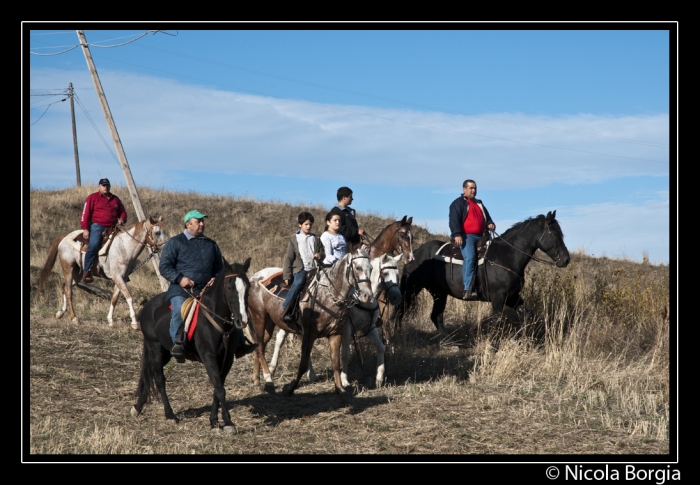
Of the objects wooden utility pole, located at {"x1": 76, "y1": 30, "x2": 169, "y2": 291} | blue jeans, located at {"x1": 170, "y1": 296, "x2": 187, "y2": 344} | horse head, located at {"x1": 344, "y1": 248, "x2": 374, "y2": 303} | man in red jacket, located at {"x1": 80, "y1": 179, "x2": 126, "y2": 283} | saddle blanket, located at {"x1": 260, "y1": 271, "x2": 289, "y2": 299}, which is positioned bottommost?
blue jeans, located at {"x1": 170, "y1": 296, "x2": 187, "y2": 344}

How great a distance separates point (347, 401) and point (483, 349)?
345cm

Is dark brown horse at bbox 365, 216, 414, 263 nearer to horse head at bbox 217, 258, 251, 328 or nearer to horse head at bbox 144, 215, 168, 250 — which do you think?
horse head at bbox 217, 258, 251, 328

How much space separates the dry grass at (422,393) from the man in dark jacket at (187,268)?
1.17 m

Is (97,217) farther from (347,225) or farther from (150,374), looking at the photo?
(150,374)

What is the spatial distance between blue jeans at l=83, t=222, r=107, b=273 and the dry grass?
1.25m

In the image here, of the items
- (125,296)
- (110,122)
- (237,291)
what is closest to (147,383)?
(237,291)

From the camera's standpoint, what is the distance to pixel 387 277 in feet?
29.8

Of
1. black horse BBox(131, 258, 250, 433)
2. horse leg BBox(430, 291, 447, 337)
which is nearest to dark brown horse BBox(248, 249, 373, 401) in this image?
black horse BBox(131, 258, 250, 433)

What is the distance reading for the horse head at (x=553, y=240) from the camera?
1194cm

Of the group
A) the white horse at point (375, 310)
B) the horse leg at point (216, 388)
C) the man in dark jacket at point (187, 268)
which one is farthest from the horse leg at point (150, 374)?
the white horse at point (375, 310)

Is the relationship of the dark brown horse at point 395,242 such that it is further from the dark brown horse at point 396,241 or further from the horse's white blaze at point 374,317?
the horse's white blaze at point 374,317

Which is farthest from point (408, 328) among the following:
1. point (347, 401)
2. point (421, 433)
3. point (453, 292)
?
point (421, 433)

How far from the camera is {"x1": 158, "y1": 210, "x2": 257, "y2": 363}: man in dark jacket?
7.76 meters
